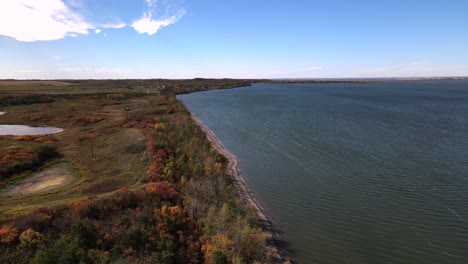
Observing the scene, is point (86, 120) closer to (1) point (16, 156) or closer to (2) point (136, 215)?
(1) point (16, 156)

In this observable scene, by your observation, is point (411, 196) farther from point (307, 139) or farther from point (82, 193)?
point (82, 193)

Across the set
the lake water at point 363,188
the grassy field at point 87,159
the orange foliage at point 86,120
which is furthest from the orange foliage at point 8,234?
the orange foliage at point 86,120

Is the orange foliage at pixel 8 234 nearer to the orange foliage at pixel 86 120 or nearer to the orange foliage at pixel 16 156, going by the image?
the orange foliage at pixel 16 156

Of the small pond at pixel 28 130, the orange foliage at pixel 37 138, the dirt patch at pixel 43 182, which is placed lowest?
the dirt patch at pixel 43 182

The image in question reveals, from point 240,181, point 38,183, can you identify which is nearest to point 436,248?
point 240,181

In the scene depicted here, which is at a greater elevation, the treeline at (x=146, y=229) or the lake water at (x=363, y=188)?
the treeline at (x=146, y=229)

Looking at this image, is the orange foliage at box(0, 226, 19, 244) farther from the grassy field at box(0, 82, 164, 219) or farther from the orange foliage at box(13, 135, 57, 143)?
the orange foliage at box(13, 135, 57, 143)

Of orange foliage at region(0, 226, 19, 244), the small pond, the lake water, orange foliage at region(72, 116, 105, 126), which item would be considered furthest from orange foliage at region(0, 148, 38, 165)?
the lake water

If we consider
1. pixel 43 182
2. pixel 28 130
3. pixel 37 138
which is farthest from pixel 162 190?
pixel 28 130
